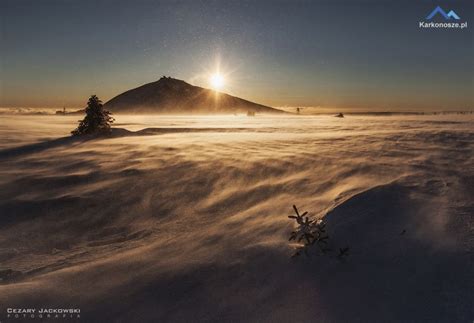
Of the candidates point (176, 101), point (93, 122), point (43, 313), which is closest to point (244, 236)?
point (43, 313)

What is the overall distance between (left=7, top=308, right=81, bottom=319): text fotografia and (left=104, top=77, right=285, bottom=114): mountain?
13078cm

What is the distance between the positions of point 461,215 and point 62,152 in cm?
829

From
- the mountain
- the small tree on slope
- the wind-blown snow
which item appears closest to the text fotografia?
the wind-blown snow

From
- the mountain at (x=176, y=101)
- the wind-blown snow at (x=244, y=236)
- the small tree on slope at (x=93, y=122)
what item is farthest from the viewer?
the mountain at (x=176, y=101)

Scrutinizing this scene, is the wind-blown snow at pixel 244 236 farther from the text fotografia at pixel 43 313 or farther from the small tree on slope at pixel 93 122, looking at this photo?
the small tree on slope at pixel 93 122

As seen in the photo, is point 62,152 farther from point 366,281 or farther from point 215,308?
point 366,281

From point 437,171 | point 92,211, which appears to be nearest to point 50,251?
point 92,211

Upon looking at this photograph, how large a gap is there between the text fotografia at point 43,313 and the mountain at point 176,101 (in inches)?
5149

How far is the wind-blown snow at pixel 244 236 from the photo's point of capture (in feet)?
7.77

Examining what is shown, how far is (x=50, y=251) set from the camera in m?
3.86

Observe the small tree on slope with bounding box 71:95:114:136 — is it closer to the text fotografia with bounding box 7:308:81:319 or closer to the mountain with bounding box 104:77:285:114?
the text fotografia with bounding box 7:308:81:319

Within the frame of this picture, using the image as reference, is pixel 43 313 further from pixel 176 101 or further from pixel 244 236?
pixel 176 101

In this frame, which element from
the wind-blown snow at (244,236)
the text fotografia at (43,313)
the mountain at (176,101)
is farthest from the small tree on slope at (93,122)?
the mountain at (176,101)

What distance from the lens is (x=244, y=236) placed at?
333cm
